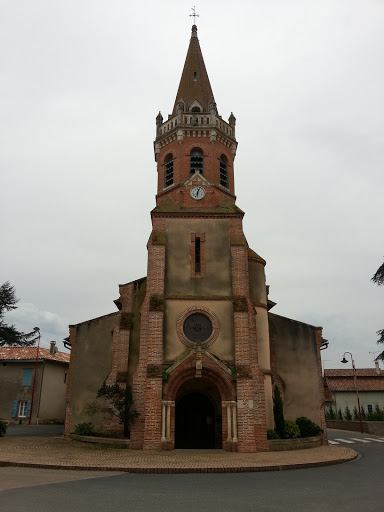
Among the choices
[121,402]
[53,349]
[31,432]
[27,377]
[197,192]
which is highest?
[197,192]

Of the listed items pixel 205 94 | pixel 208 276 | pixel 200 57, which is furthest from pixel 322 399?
pixel 200 57

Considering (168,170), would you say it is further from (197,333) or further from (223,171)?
(197,333)

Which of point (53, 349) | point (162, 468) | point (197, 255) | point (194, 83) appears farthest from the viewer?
point (53, 349)

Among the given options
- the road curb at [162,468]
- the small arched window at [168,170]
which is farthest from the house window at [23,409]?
the road curb at [162,468]

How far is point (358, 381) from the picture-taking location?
159 ft

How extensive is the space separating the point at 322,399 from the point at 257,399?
7.12 m

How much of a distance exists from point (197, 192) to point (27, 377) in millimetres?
23865

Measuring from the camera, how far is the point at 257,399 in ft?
59.3

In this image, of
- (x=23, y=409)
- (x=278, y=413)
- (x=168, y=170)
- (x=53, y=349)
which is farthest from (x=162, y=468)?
(x=53, y=349)

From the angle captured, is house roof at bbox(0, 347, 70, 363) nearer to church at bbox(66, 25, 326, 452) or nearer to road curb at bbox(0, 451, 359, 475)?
church at bbox(66, 25, 326, 452)

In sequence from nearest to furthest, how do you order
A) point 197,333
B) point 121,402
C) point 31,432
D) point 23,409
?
point 121,402 → point 197,333 → point 31,432 → point 23,409

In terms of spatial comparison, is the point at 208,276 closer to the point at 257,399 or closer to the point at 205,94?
the point at 257,399

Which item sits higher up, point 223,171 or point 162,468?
point 223,171

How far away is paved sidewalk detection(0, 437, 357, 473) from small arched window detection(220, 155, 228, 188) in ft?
48.8
